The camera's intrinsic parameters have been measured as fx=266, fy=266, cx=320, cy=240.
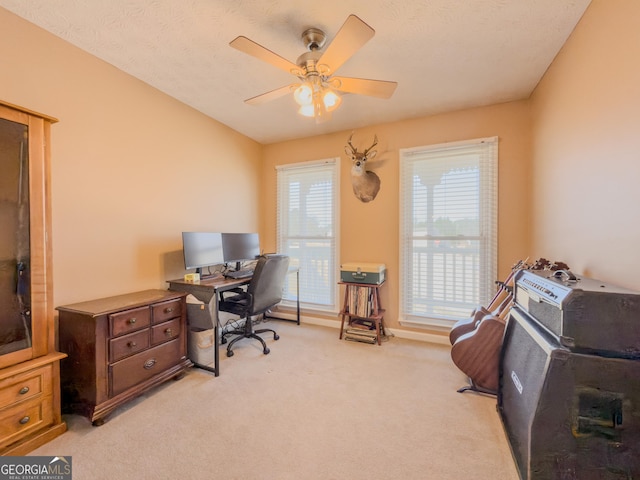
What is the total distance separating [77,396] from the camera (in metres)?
1.78

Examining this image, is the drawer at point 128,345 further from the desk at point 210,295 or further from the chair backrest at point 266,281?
the chair backrest at point 266,281

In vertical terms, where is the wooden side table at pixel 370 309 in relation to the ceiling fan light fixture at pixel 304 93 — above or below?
below

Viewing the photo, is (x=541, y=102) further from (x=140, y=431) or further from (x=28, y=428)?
(x=28, y=428)

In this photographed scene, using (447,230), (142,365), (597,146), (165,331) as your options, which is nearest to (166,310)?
(165,331)

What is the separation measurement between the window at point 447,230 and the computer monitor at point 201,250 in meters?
2.14

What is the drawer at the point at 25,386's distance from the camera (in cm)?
142

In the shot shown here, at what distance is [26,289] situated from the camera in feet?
5.03

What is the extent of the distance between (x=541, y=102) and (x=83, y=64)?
3768mm

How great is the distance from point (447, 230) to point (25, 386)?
358 cm

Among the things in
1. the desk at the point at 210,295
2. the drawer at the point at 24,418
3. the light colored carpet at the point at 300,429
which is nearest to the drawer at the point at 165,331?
the desk at the point at 210,295

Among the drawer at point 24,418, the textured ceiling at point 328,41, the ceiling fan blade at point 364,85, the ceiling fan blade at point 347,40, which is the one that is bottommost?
the drawer at point 24,418

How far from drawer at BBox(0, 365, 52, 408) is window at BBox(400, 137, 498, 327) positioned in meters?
3.10

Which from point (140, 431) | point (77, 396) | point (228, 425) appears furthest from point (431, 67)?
point (77, 396)

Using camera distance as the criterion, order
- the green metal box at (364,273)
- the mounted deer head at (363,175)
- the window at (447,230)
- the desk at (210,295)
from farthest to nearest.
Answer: the mounted deer head at (363,175) → the green metal box at (364,273) → the window at (447,230) → the desk at (210,295)
